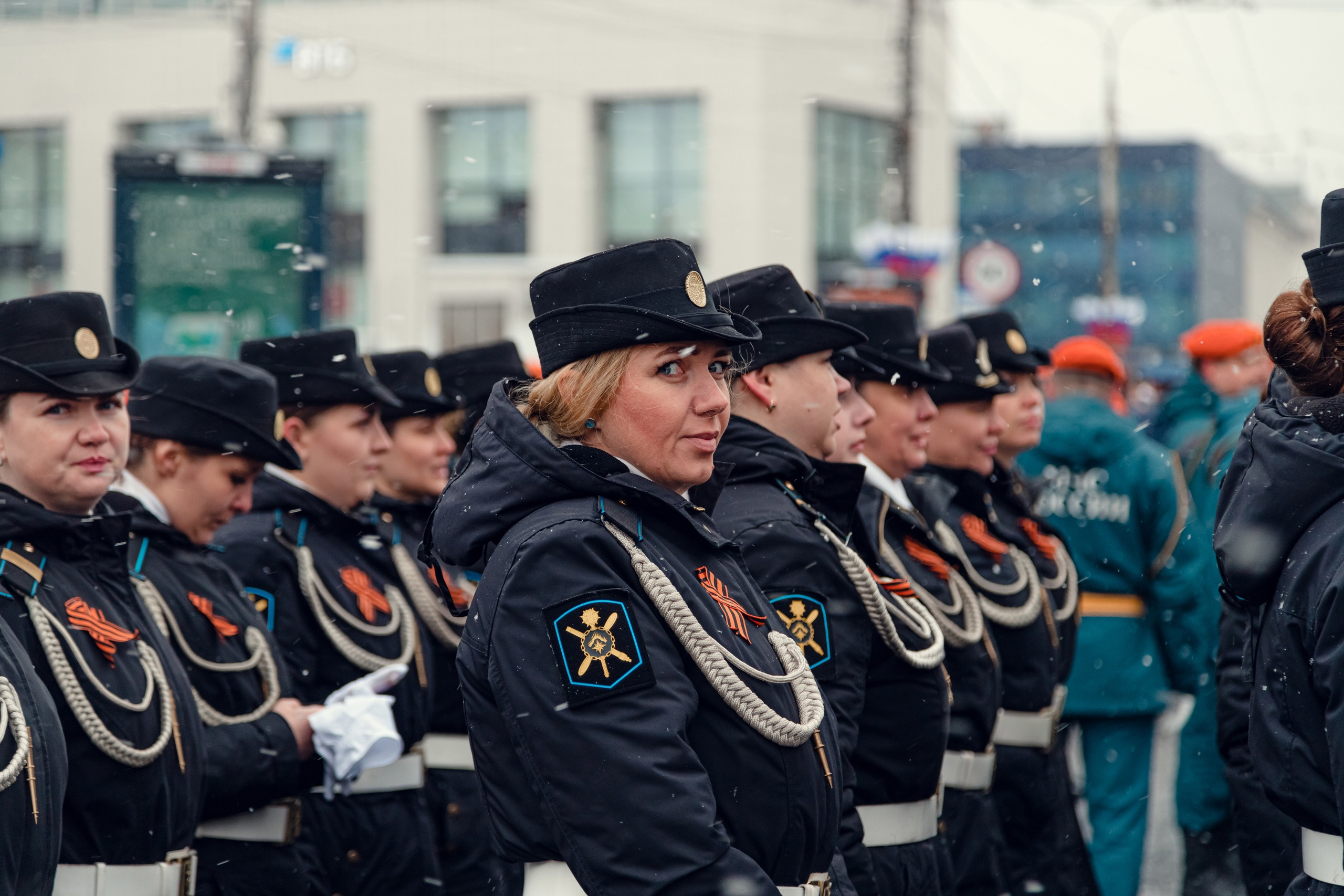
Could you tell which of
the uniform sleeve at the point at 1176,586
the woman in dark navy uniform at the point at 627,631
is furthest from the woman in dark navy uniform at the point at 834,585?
the uniform sleeve at the point at 1176,586

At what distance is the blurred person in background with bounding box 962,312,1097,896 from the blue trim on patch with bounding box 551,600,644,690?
9.89 ft

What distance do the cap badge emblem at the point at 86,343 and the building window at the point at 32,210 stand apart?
124 ft

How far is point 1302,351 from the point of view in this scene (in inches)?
133

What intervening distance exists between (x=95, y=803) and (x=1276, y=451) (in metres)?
2.76

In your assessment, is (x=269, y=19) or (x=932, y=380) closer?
(x=932, y=380)

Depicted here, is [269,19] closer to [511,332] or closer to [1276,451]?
[511,332]

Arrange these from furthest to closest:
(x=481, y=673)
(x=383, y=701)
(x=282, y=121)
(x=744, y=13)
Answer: (x=282, y=121), (x=744, y=13), (x=383, y=701), (x=481, y=673)

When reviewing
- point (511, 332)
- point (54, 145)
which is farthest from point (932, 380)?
point (54, 145)

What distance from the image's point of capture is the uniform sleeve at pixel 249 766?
4.37 m

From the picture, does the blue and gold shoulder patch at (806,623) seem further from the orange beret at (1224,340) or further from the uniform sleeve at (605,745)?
the orange beret at (1224,340)

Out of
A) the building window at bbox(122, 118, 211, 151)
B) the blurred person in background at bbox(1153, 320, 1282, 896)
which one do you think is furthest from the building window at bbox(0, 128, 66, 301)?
the blurred person in background at bbox(1153, 320, 1282, 896)

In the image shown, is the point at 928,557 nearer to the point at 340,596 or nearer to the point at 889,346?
A: the point at 889,346

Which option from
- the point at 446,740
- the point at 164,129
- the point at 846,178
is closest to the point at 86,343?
the point at 446,740

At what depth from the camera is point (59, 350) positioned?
13.3 ft
